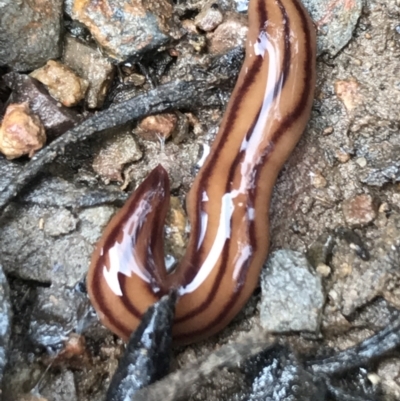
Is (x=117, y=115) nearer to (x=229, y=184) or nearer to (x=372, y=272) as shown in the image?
(x=229, y=184)

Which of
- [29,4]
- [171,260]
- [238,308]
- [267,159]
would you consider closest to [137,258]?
[171,260]

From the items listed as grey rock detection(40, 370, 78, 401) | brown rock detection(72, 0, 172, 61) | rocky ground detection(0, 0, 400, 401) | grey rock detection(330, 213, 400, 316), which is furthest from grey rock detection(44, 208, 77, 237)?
grey rock detection(330, 213, 400, 316)

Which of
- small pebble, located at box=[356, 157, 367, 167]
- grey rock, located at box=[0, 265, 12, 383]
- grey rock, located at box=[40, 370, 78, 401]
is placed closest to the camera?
grey rock, located at box=[0, 265, 12, 383]

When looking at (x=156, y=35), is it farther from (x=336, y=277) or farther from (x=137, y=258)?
(x=336, y=277)

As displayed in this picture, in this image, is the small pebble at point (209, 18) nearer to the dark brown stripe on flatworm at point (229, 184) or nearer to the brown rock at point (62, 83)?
the dark brown stripe on flatworm at point (229, 184)

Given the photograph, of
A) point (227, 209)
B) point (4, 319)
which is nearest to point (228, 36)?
point (227, 209)

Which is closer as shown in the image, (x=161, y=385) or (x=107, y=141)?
(x=161, y=385)

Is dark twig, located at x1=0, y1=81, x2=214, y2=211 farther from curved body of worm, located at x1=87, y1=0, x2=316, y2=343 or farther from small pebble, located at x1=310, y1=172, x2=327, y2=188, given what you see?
small pebble, located at x1=310, y1=172, x2=327, y2=188
